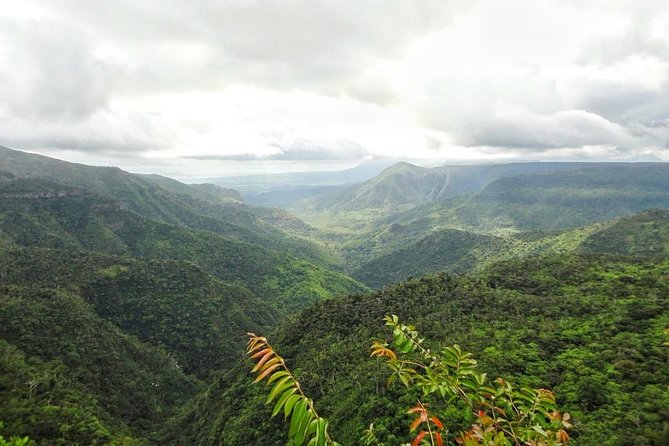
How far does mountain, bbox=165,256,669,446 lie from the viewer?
46.2m

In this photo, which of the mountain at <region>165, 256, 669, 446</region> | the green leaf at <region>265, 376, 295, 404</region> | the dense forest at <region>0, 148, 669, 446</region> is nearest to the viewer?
the green leaf at <region>265, 376, 295, 404</region>

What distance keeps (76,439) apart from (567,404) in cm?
7298

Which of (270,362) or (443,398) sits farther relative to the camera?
(443,398)

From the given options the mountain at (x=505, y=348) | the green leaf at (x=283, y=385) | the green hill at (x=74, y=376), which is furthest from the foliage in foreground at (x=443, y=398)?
the green hill at (x=74, y=376)

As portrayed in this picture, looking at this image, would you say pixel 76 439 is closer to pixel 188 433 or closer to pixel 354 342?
pixel 188 433

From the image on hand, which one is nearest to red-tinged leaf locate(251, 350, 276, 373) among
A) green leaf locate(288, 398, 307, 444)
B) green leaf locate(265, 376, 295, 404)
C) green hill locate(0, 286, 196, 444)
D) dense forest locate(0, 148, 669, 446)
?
green leaf locate(265, 376, 295, 404)

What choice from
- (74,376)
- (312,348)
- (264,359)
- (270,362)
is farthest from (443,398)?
(74,376)

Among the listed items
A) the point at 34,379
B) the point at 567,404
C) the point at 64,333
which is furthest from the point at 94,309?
the point at 567,404

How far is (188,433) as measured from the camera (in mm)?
84875

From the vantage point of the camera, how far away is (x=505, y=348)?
62.4 meters

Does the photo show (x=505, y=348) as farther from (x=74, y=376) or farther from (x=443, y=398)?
(x=74, y=376)

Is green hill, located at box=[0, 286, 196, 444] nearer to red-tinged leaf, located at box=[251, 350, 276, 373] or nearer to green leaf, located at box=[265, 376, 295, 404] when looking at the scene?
red-tinged leaf, located at box=[251, 350, 276, 373]

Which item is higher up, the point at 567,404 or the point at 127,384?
the point at 567,404

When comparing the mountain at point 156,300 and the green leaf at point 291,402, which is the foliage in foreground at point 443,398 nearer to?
the green leaf at point 291,402
